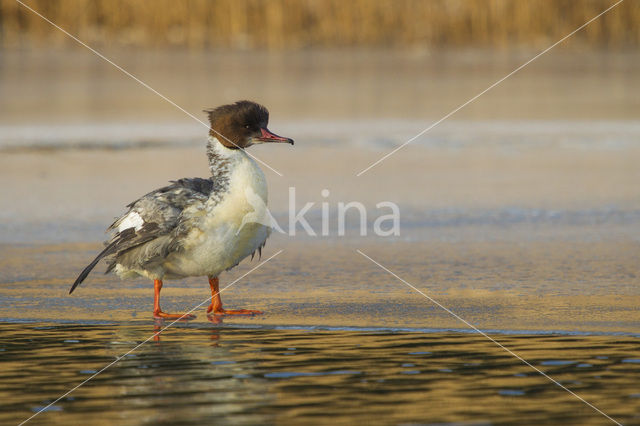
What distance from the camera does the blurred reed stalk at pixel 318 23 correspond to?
2048 cm

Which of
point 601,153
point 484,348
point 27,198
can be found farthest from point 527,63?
point 484,348

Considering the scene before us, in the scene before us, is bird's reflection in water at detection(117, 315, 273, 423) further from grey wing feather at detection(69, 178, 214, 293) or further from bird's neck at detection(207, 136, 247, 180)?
bird's neck at detection(207, 136, 247, 180)

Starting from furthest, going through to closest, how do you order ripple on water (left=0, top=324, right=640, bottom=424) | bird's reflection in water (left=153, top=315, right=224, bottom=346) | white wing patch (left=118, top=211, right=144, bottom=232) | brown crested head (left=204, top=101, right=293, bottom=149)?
brown crested head (left=204, top=101, right=293, bottom=149) → white wing patch (left=118, top=211, right=144, bottom=232) → bird's reflection in water (left=153, top=315, right=224, bottom=346) → ripple on water (left=0, top=324, right=640, bottom=424)

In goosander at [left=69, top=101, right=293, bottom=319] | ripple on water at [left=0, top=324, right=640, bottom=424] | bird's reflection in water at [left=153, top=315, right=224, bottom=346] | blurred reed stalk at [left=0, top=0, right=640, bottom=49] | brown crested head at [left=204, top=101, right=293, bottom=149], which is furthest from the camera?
blurred reed stalk at [left=0, top=0, right=640, bottom=49]

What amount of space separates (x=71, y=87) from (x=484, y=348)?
13180mm

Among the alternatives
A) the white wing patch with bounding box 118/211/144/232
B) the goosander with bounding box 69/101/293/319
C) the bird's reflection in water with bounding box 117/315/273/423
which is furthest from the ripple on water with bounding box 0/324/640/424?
the white wing patch with bounding box 118/211/144/232

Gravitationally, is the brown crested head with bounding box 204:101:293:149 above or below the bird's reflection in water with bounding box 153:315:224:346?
above

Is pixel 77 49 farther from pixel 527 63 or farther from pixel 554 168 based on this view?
pixel 554 168

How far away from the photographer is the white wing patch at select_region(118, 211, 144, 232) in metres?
6.11

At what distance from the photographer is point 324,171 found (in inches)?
430

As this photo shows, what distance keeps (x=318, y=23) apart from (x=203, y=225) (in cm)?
1545

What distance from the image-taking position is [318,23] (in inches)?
826

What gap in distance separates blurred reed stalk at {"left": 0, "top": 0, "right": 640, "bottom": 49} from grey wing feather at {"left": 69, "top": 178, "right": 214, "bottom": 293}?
14630 mm

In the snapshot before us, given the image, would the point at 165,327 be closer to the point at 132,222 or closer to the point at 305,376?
the point at 132,222
